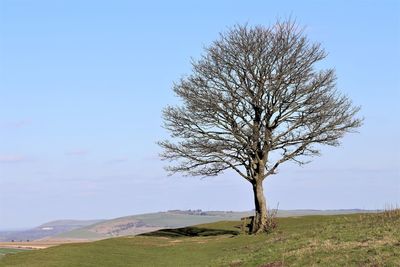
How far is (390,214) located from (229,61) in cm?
1898

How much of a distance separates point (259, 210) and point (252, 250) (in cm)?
1678

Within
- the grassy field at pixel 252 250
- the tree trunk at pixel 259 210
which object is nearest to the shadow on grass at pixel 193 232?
the grassy field at pixel 252 250

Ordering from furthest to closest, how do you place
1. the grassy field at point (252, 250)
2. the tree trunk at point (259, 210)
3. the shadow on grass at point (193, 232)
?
the shadow on grass at point (193, 232) < the tree trunk at point (259, 210) < the grassy field at point (252, 250)

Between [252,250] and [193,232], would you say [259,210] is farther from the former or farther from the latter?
[252,250]

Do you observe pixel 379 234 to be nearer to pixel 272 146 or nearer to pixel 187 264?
pixel 187 264

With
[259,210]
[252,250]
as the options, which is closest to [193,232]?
[259,210]

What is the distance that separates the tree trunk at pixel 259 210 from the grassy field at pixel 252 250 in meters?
3.05

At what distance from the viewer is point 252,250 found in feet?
106

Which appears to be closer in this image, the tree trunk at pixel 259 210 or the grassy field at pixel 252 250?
the grassy field at pixel 252 250

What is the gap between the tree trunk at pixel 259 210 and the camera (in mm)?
48106

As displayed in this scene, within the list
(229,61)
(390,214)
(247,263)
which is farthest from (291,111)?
(247,263)

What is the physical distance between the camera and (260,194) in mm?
49188

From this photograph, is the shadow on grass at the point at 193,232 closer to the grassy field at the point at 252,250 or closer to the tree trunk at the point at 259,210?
the grassy field at the point at 252,250

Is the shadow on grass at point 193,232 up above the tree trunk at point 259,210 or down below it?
below
